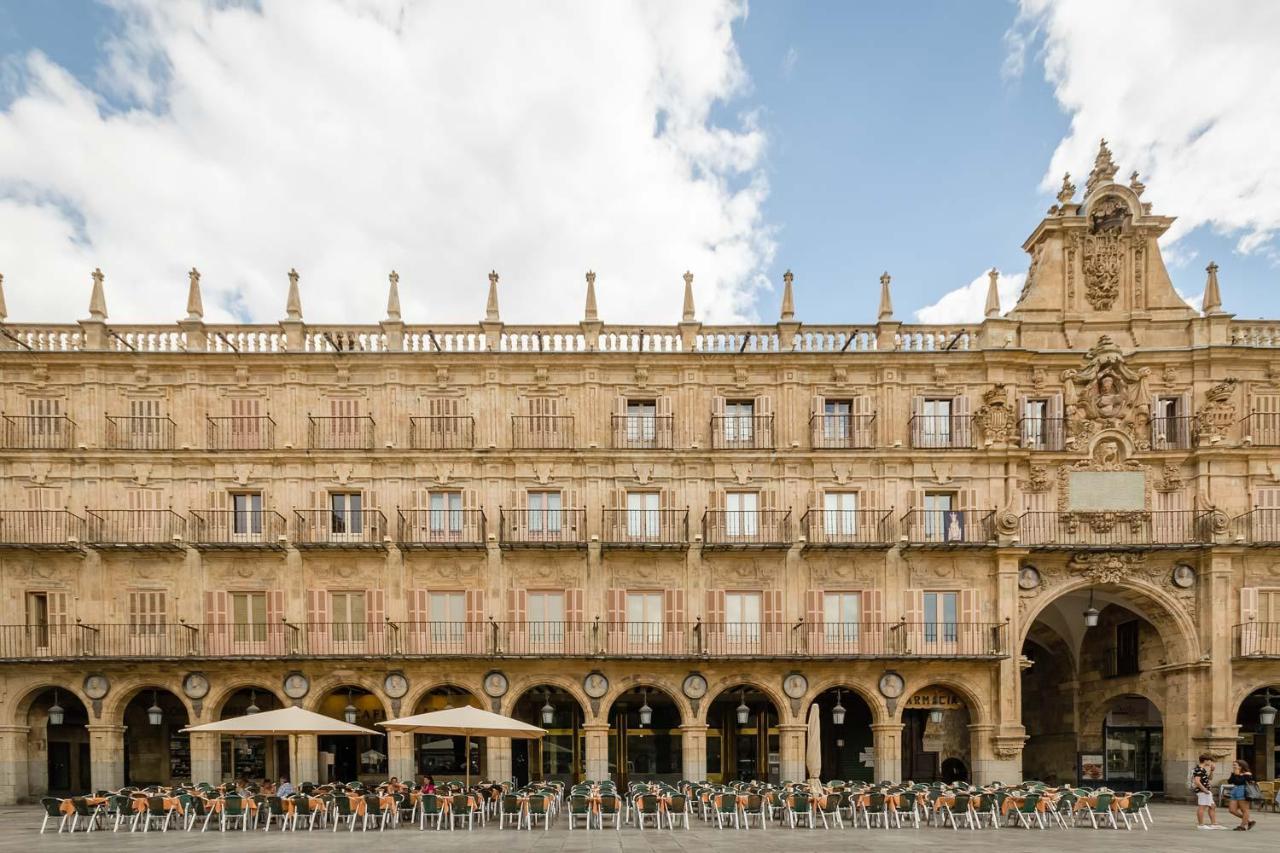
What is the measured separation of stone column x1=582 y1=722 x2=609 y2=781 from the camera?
26.4 meters

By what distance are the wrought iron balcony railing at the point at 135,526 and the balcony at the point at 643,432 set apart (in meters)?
14.5

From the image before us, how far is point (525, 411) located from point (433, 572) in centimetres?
609

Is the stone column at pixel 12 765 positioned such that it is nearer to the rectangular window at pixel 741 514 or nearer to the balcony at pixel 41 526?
the balcony at pixel 41 526

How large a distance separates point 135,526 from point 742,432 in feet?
65.9

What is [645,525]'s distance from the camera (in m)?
27.3

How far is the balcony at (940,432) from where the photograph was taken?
1090 inches

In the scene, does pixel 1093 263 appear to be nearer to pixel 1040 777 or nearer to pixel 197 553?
pixel 1040 777

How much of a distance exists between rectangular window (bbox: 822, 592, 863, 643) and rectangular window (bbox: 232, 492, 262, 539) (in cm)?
1884

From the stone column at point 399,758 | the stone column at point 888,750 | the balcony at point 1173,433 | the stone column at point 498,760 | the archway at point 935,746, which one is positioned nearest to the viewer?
the stone column at point 498,760

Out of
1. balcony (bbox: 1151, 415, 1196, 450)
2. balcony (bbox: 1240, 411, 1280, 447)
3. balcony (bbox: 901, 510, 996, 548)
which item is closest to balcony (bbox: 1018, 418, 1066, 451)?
balcony (bbox: 901, 510, 996, 548)

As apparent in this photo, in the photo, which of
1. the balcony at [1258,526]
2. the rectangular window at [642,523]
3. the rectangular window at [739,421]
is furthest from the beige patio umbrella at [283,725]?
the balcony at [1258,526]

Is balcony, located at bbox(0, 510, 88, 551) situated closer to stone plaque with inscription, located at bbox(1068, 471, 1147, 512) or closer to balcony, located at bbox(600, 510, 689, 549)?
balcony, located at bbox(600, 510, 689, 549)

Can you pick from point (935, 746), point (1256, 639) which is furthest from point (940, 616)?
point (1256, 639)

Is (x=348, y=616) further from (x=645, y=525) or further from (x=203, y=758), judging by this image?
(x=645, y=525)
